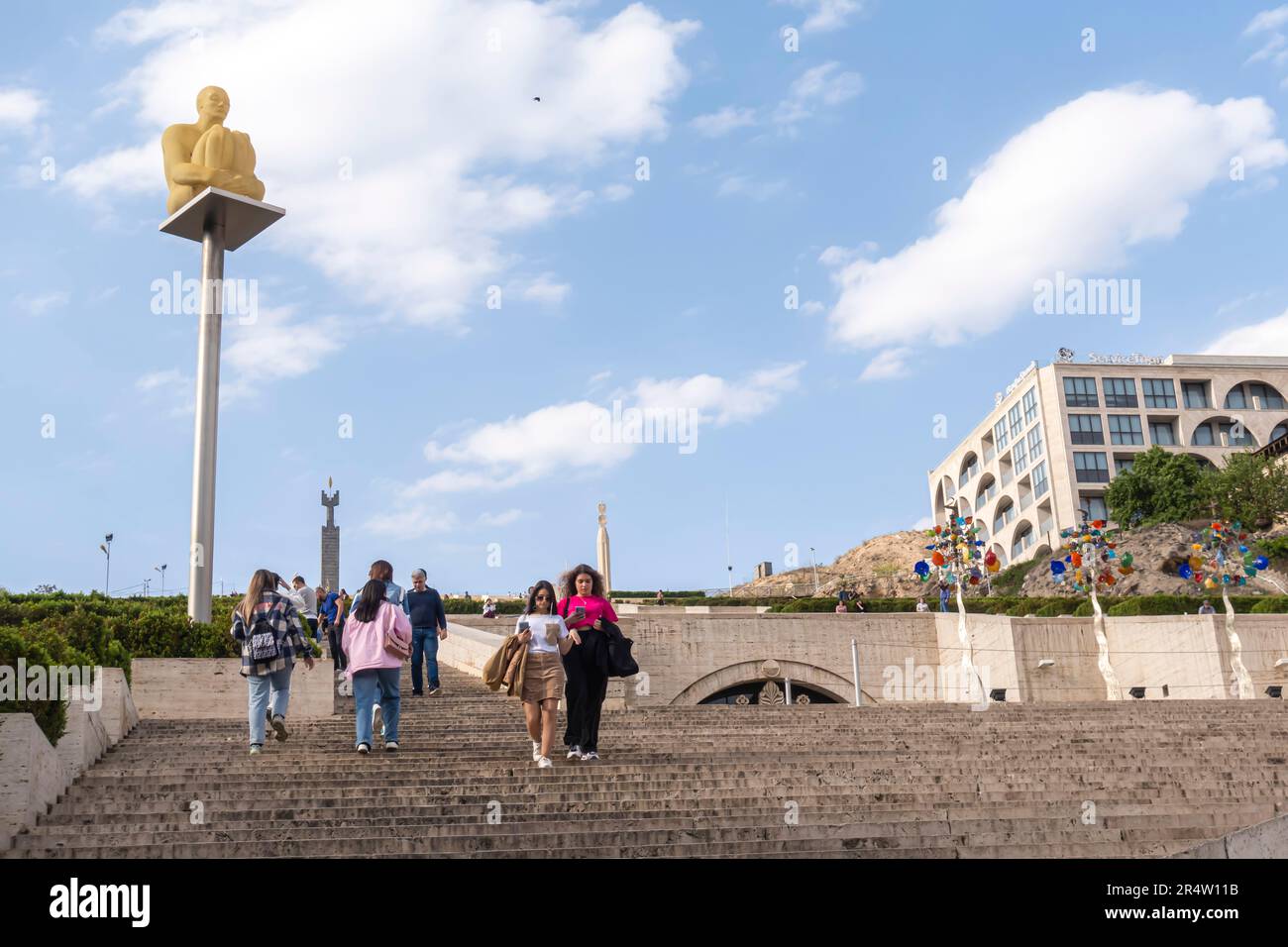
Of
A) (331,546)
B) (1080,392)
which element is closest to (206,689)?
(331,546)

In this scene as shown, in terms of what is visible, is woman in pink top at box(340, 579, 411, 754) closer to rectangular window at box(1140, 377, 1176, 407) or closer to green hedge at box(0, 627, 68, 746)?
green hedge at box(0, 627, 68, 746)

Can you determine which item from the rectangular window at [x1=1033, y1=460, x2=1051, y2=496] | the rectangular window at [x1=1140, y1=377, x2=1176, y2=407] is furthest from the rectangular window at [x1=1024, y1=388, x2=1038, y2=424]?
the rectangular window at [x1=1140, y1=377, x2=1176, y2=407]

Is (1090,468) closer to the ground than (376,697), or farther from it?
farther from it

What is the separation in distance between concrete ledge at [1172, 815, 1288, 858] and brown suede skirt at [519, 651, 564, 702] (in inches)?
176

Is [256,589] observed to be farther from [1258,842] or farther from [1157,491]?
[1157,491]

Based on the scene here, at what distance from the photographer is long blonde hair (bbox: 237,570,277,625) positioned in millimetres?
9398

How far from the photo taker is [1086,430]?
185ft

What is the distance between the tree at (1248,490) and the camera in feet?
163

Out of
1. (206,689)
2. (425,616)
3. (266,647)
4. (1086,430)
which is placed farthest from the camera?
(1086,430)

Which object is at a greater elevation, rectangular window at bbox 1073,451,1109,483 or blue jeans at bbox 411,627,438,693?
rectangular window at bbox 1073,451,1109,483

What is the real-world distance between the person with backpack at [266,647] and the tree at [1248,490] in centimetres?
4607

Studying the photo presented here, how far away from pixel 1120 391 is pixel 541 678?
177 feet

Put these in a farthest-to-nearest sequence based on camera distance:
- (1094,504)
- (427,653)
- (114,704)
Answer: (1094,504) → (427,653) → (114,704)

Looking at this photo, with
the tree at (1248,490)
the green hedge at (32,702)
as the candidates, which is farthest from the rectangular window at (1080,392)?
the green hedge at (32,702)
